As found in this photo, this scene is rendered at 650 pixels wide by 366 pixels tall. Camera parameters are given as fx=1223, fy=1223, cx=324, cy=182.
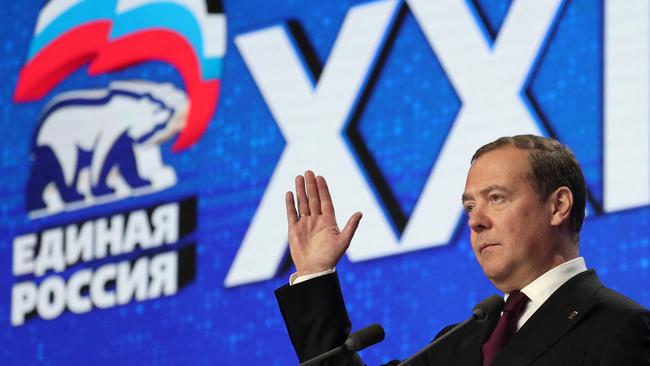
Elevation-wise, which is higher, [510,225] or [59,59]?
[59,59]

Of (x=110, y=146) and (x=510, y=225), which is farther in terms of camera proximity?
(x=110, y=146)

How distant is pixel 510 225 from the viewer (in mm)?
2109

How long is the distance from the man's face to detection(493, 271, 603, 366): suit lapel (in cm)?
8

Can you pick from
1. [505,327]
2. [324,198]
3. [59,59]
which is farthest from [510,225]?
[59,59]

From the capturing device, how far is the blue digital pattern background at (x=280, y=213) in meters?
3.32

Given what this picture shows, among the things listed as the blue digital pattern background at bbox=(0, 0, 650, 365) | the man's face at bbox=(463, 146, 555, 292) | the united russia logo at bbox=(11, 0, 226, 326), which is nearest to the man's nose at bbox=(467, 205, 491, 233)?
the man's face at bbox=(463, 146, 555, 292)

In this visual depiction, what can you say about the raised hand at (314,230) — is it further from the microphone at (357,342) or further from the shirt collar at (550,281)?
the shirt collar at (550,281)

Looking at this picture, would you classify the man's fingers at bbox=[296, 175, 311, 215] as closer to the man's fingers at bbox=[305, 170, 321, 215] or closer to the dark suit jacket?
the man's fingers at bbox=[305, 170, 321, 215]

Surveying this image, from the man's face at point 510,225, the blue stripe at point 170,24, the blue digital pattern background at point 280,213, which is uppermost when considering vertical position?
the blue stripe at point 170,24

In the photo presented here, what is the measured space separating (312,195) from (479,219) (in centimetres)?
30

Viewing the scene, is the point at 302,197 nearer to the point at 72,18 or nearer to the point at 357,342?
the point at 357,342

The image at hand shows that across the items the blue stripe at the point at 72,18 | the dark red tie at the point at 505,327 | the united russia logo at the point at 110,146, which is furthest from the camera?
the blue stripe at the point at 72,18

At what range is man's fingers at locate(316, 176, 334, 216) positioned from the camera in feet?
7.17

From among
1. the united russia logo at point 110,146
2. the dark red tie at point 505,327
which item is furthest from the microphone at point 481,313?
the united russia logo at point 110,146
